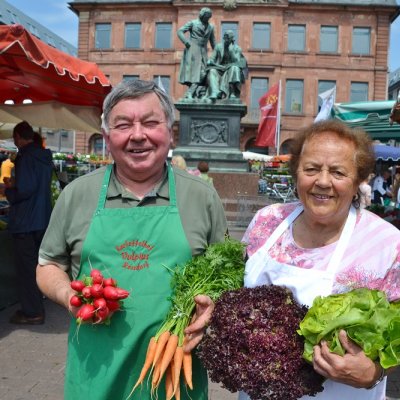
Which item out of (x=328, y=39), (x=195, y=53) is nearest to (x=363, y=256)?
(x=195, y=53)

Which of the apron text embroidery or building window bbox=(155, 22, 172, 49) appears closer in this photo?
the apron text embroidery

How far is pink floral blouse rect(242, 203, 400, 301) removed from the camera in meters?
1.82

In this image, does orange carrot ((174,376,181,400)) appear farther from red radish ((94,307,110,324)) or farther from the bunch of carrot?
red radish ((94,307,110,324))

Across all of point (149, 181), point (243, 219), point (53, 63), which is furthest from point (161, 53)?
point (149, 181)

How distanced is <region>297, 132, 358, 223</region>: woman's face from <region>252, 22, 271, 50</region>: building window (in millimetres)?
38035

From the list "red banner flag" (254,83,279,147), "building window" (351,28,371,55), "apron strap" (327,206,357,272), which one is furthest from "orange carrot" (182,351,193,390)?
"building window" (351,28,371,55)

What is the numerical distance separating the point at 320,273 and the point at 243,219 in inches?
408

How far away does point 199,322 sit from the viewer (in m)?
1.86

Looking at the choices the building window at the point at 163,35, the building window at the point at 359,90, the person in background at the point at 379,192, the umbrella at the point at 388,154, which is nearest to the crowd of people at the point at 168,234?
the person in background at the point at 379,192

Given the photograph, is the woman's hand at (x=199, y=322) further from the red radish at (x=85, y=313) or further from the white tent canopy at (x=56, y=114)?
the white tent canopy at (x=56, y=114)

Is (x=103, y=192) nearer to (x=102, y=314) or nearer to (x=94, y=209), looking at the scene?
(x=94, y=209)

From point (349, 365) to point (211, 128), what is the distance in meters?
13.1

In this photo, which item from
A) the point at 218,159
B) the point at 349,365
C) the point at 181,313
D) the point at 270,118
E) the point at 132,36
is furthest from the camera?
the point at 132,36

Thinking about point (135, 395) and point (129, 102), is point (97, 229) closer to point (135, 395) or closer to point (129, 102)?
point (129, 102)
